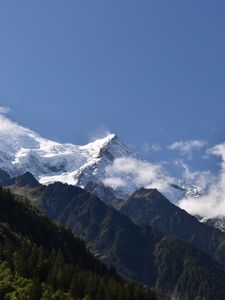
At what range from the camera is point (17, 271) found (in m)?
174

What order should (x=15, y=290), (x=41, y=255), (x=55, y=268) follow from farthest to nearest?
(x=41, y=255)
(x=55, y=268)
(x=15, y=290)

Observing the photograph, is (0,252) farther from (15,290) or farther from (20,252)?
(15,290)

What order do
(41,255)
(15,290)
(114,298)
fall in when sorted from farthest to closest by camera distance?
(41,255) < (114,298) < (15,290)

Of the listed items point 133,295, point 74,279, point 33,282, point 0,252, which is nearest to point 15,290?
point 33,282

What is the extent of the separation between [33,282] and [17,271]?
18778 mm

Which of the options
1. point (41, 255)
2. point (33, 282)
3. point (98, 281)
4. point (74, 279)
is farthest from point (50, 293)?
point (41, 255)

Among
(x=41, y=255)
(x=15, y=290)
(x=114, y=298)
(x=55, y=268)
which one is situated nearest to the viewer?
(x=15, y=290)

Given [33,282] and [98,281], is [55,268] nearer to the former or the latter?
[98,281]

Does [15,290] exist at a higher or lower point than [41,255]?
lower

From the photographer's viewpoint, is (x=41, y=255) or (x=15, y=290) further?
(x=41, y=255)

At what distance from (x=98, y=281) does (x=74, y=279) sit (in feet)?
39.0

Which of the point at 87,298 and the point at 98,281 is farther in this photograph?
the point at 98,281

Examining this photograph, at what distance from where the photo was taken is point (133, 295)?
171500 mm

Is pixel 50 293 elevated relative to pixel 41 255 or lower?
lower
